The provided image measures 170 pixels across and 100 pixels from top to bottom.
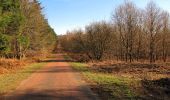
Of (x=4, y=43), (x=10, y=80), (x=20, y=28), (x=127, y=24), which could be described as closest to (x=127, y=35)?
(x=127, y=24)

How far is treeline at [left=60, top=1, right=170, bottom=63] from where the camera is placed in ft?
192

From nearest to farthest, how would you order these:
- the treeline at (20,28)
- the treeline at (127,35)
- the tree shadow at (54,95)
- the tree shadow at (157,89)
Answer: the tree shadow at (54,95), the tree shadow at (157,89), the treeline at (20,28), the treeline at (127,35)

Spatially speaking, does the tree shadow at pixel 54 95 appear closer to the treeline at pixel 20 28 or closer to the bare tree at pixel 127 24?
the treeline at pixel 20 28

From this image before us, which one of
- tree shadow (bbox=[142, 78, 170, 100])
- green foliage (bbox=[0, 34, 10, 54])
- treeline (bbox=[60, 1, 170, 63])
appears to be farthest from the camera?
treeline (bbox=[60, 1, 170, 63])

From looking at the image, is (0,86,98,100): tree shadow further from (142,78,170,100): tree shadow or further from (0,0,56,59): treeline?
(0,0,56,59): treeline

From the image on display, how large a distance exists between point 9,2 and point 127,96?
76.9ft

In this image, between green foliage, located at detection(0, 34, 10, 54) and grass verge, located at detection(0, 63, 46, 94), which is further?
green foliage, located at detection(0, 34, 10, 54)

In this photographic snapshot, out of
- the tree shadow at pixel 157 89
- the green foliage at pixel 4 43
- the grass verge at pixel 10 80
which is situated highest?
the green foliage at pixel 4 43

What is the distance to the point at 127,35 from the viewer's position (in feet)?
201

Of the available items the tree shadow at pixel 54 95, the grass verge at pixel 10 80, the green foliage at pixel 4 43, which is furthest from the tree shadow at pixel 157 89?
the green foliage at pixel 4 43

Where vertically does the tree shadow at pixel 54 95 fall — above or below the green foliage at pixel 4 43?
below

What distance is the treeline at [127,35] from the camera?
192ft

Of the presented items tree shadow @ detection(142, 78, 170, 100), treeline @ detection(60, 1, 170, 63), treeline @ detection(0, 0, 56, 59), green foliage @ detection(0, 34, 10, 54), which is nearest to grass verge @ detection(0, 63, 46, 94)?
green foliage @ detection(0, 34, 10, 54)

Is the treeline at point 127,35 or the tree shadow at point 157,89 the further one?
the treeline at point 127,35
